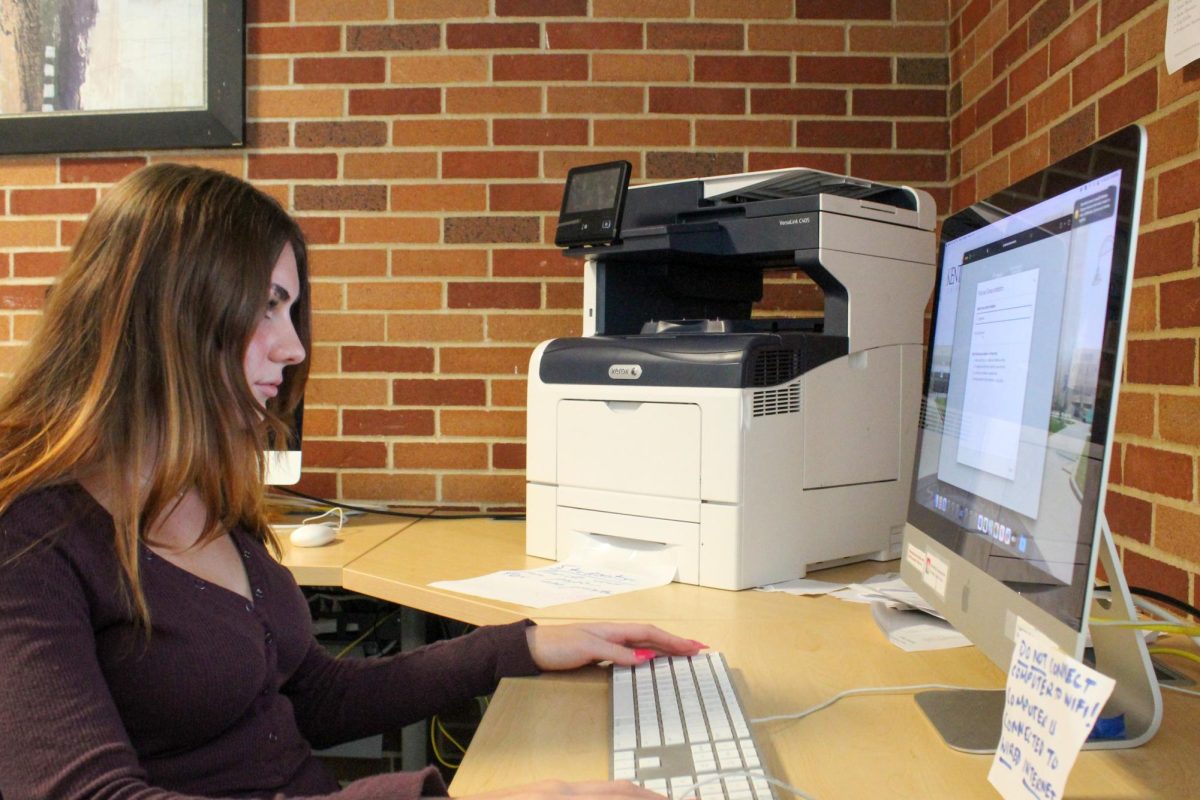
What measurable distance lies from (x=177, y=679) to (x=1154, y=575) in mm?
1225

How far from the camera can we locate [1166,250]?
127cm

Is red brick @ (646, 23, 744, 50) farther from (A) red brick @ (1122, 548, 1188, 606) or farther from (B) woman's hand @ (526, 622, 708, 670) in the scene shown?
(B) woman's hand @ (526, 622, 708, 670)

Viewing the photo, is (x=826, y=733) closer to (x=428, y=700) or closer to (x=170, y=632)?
(x=428, y=700)

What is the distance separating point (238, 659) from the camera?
2.92 feet

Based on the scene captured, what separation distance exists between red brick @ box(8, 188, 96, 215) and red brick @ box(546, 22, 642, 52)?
3.73 feet

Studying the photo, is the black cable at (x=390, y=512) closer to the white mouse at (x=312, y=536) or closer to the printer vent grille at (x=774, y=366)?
the white mouse at (x=312, y=536)

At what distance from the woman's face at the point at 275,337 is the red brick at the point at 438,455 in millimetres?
1173

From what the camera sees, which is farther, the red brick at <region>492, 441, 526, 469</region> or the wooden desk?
the red brick at <region>492, 441, 526, 469</region>

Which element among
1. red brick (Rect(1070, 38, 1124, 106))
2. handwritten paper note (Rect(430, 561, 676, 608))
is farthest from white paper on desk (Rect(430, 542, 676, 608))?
red brick (Rect(1070, 38, 1124, 106))

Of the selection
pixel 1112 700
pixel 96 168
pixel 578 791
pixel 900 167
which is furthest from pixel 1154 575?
pixel 96 168

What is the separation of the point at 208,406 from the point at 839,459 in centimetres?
97

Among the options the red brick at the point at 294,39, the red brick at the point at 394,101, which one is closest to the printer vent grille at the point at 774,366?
the red brick at the point at 394,101

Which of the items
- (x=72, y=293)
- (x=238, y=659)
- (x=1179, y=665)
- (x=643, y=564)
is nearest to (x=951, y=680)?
(x=1179, y=665)

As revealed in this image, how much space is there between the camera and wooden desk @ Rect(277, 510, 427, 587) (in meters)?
1.56
